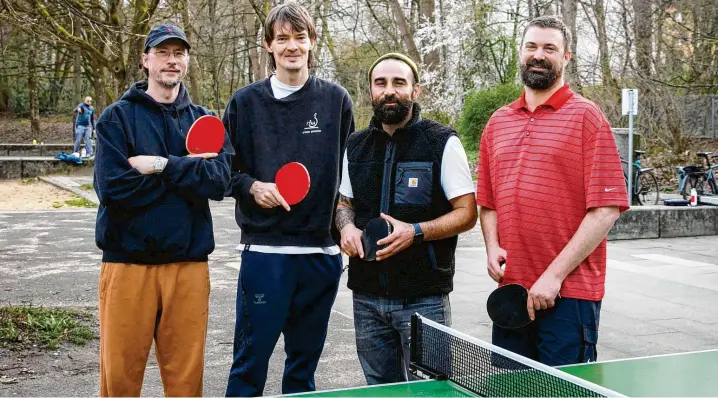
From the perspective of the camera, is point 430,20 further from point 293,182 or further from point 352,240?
point 352,240

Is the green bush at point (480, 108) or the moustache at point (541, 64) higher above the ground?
the green bush at point (480, 108)

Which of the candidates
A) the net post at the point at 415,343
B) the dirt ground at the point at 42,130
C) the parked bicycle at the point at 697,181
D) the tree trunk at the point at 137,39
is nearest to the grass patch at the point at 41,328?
the net post at the point at 415,343

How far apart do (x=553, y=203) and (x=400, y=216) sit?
0.70 meters

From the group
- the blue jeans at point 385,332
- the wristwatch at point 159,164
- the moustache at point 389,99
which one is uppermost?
the moustache at point 389,99

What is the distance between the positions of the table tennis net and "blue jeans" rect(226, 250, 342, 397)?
849 mm

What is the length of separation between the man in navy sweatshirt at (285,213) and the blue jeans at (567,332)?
1.13 metres

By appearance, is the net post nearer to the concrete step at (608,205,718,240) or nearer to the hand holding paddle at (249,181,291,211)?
the hand holding paddle at (249,181,291,211)

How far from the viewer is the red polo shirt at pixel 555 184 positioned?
11.8 feet

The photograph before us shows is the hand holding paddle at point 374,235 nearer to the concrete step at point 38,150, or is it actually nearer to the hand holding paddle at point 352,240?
the hand holding paddle at point 352,240

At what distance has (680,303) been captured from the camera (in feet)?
29.9

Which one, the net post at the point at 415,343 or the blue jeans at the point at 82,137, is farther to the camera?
the blue jeans at the point at 82,137

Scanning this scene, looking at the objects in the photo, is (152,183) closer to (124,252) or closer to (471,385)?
(124,252)

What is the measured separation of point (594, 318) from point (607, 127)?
825 millimetres

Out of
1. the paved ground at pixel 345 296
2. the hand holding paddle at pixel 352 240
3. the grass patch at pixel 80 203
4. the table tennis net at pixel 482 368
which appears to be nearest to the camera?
the table tennis net at pixel 482 368
